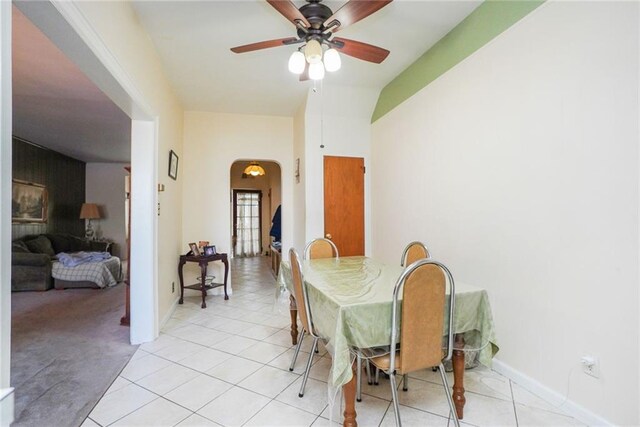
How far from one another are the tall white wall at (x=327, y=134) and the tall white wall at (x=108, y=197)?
225 inches

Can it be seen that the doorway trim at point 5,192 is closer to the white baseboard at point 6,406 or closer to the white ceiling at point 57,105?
the white baseboard at point 6,406

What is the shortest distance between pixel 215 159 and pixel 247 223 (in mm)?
4601

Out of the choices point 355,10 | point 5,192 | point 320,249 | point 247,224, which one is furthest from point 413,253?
point 247,224

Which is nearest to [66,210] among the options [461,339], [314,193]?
[314,193]

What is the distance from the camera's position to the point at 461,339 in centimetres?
174

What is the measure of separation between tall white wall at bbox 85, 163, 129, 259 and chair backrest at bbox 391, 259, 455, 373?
25.7 feet

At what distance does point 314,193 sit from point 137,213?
210 centimetres

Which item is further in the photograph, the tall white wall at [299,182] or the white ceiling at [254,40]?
the tall white wall at [299,182]

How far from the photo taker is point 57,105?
12.8ft

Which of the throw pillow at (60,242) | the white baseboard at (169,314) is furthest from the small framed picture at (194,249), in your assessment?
the throw pillow at (60,242)

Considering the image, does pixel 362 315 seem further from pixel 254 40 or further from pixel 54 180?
pixel 54 180

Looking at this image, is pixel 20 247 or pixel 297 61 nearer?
pixel 297 61

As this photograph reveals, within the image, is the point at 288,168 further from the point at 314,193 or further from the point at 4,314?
the point at 4,314

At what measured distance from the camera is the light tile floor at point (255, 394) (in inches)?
66.9
